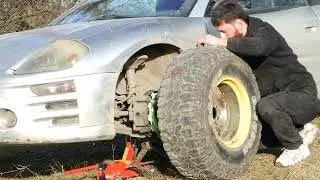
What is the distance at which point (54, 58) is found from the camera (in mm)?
3916

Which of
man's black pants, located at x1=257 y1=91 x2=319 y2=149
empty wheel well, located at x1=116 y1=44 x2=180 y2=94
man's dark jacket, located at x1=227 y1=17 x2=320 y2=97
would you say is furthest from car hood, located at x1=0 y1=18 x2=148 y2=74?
man's black pants, located at x1=257 y1=91 x2=319 y2=149

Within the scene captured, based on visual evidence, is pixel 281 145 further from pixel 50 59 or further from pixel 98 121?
Result: pixel 50 59

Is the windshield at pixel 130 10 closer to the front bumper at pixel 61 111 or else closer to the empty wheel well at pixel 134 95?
the empty wheel well at pixel 134 95

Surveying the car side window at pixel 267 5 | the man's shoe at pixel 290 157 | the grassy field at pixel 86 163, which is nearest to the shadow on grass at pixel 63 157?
the grassy field at pixel 86 163

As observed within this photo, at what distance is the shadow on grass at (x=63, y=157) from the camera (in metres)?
4.98

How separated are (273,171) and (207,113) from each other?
33.6 inches

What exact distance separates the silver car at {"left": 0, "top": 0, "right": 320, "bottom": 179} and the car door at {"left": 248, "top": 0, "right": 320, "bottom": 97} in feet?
2.76

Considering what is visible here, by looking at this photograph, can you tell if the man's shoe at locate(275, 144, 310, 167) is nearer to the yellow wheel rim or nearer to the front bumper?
the yellow wheel rim

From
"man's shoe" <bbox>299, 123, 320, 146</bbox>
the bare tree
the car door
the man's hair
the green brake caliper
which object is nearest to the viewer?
the green brake caliper

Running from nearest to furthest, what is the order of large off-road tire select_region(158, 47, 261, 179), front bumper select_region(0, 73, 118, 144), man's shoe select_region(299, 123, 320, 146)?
front bumper select_region(0, 73, 118, 144)
large off-road tire select_region(158, 47, 261, 179)
man's shoe select_region(299, 123, 320, 146)

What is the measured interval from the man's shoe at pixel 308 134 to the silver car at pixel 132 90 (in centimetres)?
51

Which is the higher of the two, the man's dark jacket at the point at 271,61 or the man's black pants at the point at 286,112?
the man's dark jacket at the point at 271,61

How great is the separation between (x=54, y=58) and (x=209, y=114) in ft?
3.89

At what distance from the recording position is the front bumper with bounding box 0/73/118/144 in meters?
3.80
